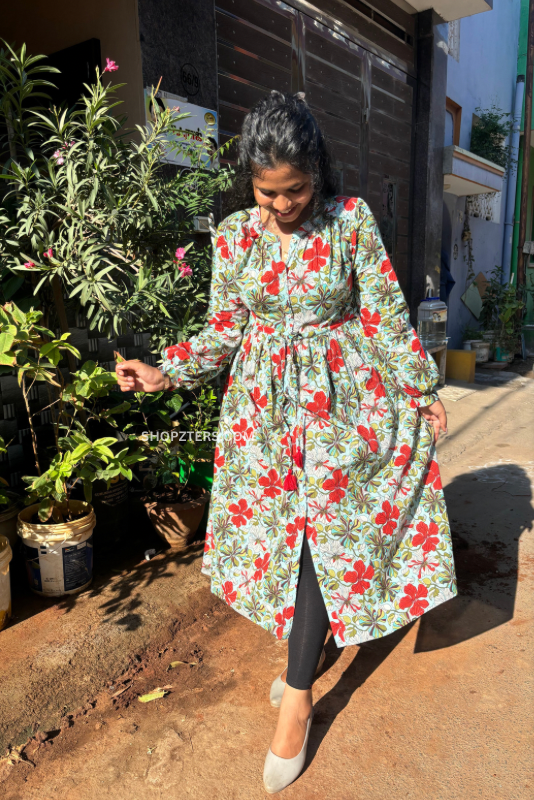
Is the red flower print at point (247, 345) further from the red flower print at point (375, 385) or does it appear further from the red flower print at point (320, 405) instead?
the red flower print at point (375, 385)

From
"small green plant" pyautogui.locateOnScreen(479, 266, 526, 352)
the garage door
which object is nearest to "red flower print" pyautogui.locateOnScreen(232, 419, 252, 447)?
the garage door

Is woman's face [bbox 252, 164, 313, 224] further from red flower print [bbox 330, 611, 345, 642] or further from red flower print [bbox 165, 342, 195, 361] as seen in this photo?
red flower print [bbox 330, 611, 345, 642]

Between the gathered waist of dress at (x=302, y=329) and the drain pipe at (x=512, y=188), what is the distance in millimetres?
9964

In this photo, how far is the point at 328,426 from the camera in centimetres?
170

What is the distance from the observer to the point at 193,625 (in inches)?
99.5

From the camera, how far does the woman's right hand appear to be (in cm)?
178

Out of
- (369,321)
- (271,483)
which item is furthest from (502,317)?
(271,483)

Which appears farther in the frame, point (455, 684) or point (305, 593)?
point (455, 684)

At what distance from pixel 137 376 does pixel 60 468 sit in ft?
2.48

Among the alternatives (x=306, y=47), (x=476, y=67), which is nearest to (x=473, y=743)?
(x=306, y=47)

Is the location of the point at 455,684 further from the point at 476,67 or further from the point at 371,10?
the point at 476,67

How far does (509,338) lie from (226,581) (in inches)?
345

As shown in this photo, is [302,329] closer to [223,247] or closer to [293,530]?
[223,247]

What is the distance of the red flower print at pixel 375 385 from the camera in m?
1.76
